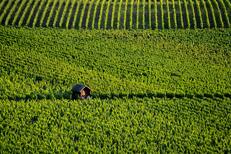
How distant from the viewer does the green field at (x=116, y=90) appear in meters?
28.6

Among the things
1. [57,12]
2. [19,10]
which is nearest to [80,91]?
[57,12]

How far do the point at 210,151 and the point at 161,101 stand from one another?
6.22 metres

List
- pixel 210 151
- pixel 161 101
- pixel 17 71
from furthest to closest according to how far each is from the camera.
A: pixel 17 71, pixel 161 101, pixel 210 151

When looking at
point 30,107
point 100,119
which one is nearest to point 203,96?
point 100,119

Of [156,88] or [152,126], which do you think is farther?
[156,88]

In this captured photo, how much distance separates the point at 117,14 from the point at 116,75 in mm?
11625

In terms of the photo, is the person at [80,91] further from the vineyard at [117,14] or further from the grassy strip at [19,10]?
the grassy strip at [19,10]

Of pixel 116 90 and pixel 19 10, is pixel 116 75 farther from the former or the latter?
pixel 19 10

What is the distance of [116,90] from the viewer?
3350 centimetres

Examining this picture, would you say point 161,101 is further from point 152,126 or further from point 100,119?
point 100,119

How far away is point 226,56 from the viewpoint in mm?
38094

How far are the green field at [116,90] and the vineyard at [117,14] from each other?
66.9 inches

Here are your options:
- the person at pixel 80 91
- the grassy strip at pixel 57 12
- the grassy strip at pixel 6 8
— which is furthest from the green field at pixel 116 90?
the grassy strip at pixel 6 8

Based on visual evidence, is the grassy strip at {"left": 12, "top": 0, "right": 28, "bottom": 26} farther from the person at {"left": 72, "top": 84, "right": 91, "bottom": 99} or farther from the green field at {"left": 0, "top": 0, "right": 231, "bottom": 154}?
the person at {"left": 72, "top": 84, "right": 91, "bottom": 99}
